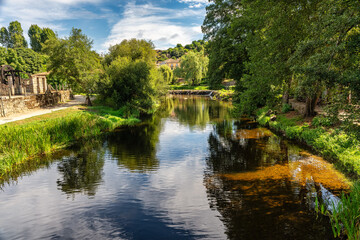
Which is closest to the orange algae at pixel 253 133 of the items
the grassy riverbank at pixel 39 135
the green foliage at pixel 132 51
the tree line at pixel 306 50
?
the tree line at pixel 306 50

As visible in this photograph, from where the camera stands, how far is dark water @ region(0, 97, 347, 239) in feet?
25.7

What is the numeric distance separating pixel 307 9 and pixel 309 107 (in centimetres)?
829

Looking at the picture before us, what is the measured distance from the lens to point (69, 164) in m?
14.0

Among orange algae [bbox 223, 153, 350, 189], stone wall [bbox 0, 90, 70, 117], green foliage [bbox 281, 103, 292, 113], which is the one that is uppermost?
stone wall [bbox 0, 90, 70, 117]

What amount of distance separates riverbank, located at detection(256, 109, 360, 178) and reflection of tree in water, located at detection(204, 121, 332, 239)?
7.16ft

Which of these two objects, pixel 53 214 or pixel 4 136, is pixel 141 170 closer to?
pixel 53 214

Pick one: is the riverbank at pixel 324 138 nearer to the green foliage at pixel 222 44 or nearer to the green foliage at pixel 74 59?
the green foliage at pixel 222 44

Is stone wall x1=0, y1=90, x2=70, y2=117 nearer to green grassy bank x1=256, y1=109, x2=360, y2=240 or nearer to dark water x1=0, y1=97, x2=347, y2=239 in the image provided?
dark water x1=0, y1=97, x2=347, y2=239

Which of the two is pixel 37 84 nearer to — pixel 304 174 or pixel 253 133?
pixel 253 133

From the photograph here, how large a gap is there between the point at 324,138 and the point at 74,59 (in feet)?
97.2

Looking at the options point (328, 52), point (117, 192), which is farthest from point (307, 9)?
point (117, 192)

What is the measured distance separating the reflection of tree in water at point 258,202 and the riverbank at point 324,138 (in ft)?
7.16

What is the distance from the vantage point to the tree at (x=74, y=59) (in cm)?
2980

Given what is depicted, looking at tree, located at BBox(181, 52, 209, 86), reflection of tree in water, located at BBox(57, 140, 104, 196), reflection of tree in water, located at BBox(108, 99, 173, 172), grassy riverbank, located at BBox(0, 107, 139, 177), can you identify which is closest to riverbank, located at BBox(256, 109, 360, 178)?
reflection of tree in water, located at BBox(108, 99, 173, 172)
